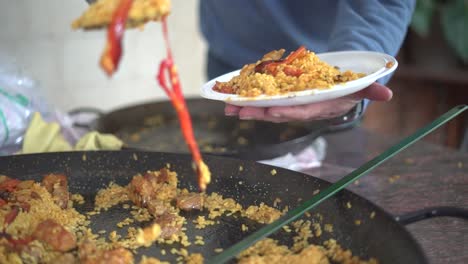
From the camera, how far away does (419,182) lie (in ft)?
5.02

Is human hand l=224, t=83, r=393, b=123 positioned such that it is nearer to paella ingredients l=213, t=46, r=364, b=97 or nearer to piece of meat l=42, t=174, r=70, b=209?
paella ingredients l=213, t=46, r=364, b=97

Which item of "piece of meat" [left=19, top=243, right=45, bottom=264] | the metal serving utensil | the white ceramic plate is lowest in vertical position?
"piece of meat" [left=19, top=243, right=45, bottom=264]

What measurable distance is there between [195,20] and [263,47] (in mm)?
1291

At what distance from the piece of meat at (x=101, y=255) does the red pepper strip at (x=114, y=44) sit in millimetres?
403

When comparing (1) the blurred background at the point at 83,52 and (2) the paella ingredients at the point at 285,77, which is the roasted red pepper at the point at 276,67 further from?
(1) the blurred background at the point at 83,52

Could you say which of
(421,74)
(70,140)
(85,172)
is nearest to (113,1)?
(85,172)

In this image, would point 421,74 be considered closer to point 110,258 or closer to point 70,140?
point 70,140

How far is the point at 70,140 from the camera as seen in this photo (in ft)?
5.86

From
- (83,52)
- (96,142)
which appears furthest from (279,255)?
(83,52)

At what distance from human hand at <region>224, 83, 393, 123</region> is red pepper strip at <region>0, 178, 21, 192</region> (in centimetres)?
52

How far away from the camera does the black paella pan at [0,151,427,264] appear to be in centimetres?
103

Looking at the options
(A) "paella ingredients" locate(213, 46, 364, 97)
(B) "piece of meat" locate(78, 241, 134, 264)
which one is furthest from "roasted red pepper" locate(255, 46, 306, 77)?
(B) "piece of meat" locate(78, 241, 134, 264)

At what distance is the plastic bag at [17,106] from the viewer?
160 cm

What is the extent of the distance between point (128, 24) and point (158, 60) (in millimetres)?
2320
